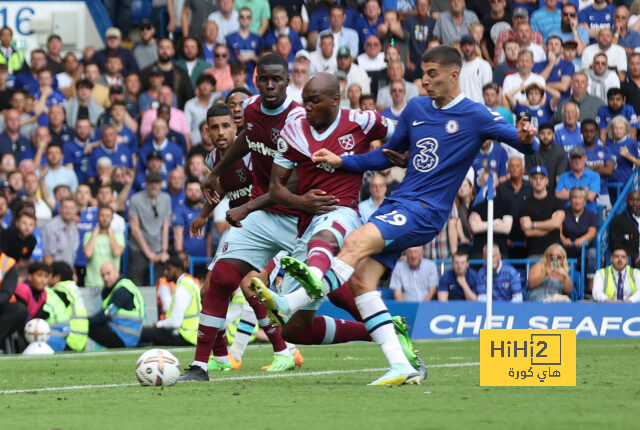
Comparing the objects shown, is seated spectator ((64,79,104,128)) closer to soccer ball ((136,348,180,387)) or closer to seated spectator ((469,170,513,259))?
seated spectator ((469,170,513,259))

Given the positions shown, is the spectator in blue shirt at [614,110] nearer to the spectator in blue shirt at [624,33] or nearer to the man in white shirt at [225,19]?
the spectator in blue shirt at [624,33]

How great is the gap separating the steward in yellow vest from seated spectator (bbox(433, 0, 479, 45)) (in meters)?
7.08

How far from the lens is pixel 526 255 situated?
16.9 metres

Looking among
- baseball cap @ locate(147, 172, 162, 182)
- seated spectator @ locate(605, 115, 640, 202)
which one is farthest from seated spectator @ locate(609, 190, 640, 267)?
baseball cap @ locate(147, 172, 162, 182)

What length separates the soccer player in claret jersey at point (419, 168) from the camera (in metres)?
8.05

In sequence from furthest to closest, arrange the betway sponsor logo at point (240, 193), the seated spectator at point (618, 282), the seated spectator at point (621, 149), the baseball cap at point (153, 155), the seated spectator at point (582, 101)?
the seated spectator at point (582, 101) → the baseball cap at point (153, 155) → the seated spectator at point (621, 149) → the seated spectator at point (618, 282) → the betway sponsor logo at point (240, 193)

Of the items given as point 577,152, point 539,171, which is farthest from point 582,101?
point 539,171

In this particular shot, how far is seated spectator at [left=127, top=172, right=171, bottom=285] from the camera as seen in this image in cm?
1742

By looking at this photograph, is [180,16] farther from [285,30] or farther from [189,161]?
[189,161]

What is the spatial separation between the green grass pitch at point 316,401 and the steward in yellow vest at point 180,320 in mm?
4180

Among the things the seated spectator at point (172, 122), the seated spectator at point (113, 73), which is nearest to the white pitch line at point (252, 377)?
the seated spectator at point (172, 122)

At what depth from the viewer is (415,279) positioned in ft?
54.4

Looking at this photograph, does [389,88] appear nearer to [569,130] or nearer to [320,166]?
[569,130]

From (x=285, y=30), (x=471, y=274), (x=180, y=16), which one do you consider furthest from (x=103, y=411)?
(x=180, y=16)
